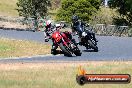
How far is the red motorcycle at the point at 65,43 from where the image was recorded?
22.1 metres

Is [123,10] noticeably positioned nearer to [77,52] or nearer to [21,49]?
[21,49]

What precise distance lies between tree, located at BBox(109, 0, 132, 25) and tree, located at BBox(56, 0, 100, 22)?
226 centimetres

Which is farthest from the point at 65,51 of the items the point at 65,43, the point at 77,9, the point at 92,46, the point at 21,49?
the point at 77,9

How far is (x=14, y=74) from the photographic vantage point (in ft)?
46.9

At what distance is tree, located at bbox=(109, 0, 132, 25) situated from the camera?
166 feet

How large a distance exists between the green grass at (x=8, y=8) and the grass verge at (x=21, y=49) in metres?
45.3

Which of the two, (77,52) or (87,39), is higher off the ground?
(87,39)

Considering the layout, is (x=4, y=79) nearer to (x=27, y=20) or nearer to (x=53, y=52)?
(x=53, y=52)

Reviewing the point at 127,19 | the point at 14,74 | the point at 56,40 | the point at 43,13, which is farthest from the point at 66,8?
the point at 14,74

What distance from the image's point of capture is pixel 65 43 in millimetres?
22406

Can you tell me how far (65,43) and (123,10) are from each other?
3031 centimetres

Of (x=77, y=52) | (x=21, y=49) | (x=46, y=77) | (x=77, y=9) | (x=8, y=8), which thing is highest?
(x=77, y=9)

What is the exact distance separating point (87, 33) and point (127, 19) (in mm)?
28646

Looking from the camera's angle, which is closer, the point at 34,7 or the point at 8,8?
the point at 34,7
